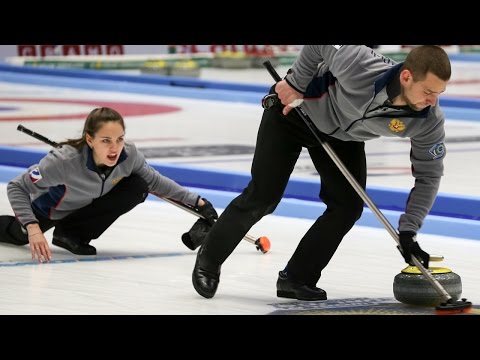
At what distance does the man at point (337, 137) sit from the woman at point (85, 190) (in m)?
0.89

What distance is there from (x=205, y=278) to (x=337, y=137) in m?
0.78

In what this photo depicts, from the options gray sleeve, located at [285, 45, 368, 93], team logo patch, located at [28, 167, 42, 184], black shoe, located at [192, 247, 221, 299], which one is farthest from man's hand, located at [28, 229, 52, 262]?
gray sleeve, located at [285, 45, 368, 93]

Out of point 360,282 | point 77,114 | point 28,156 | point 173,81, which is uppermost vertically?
point 173,81

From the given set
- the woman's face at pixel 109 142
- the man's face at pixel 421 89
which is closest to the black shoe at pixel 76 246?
the woman's face at pixel 109 142

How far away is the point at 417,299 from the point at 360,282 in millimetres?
679

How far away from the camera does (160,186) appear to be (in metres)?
6.40

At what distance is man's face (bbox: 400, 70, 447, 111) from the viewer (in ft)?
15.8

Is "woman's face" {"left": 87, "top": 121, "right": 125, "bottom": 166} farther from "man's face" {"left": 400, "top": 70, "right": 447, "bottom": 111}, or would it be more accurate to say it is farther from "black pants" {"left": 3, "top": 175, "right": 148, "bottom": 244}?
"man's face" {"left": 400, "top": 70, "right": 447, "bottom": 111}

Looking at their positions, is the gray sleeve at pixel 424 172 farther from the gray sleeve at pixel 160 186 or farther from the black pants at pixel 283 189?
the gray sleeve at pixel 160 186
